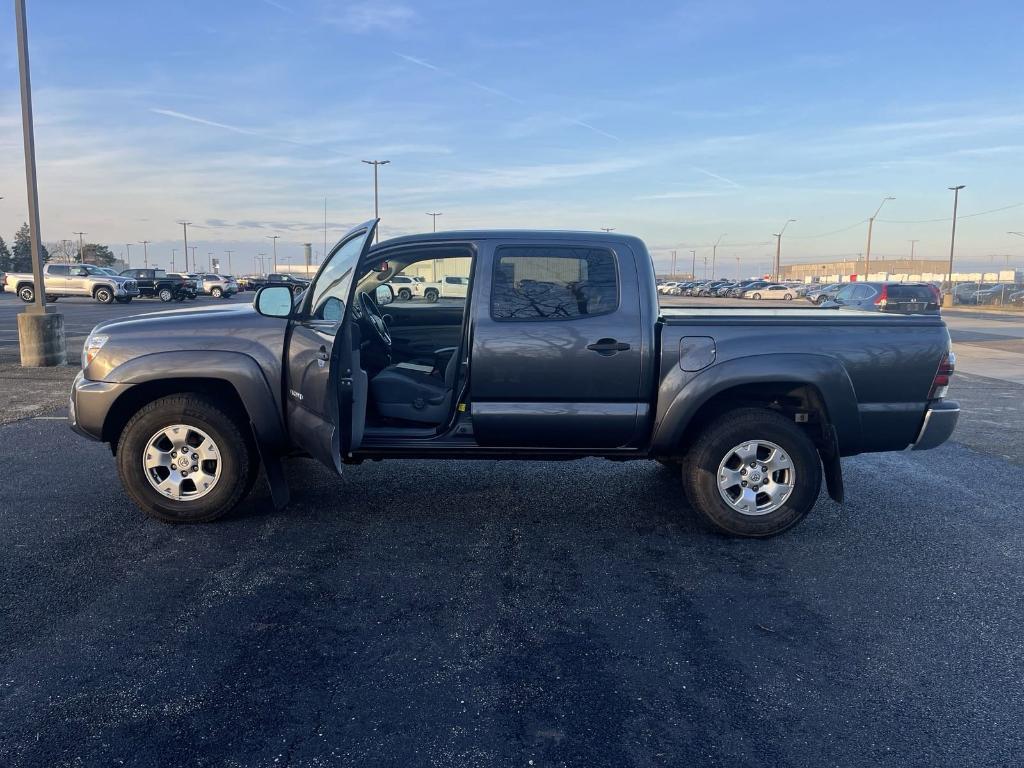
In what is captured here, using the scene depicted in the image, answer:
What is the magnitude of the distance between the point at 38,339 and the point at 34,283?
0.89 metres

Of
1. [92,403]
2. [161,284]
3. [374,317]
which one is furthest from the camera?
[161,284]

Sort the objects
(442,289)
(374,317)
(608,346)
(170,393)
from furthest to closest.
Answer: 1. (442,289)
2. (374,317)
3. (170,393)
4. (608,346)

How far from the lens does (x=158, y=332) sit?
483cm

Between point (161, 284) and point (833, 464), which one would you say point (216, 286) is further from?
point (833, 464)

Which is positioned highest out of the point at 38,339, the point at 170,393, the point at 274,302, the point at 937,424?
the point at 274,302

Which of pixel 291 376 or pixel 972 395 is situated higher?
pixel 291 376

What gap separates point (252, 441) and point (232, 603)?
4.75 feet

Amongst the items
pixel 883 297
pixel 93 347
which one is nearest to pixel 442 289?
pixel 93 347

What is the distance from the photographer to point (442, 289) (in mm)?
6016

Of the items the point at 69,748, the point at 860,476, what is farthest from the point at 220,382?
the point at 860,476

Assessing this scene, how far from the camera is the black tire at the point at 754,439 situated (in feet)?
15.6

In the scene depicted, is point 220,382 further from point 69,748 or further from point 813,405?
point 813,405

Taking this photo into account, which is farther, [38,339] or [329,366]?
[38,339]

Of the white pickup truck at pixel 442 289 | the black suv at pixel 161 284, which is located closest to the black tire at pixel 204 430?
the white pickup truck at pixel 442 289
